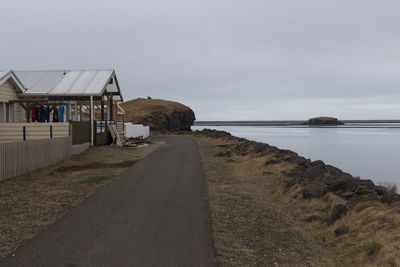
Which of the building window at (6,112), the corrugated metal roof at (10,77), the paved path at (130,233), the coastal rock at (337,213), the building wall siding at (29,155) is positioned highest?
the corrugated metal roof at (10,77)

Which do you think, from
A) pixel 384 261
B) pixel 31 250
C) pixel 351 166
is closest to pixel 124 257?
pixel 31 250

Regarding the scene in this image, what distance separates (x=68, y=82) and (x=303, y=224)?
76.2ft

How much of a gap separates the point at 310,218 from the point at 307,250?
213 cm

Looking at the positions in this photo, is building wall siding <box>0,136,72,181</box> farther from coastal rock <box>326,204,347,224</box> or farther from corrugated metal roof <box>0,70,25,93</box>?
coastal rock <box>326,204,347,224</box>

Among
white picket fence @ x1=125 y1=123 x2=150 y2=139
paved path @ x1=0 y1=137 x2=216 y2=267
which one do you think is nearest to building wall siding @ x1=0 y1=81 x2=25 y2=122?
white picket fence @ x1=125 y1=123 x2=150 y2=139

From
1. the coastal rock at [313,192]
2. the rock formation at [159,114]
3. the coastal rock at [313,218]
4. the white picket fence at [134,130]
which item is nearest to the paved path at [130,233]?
the coastal rock at [313,218]

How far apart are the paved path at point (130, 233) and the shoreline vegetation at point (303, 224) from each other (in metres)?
0.46

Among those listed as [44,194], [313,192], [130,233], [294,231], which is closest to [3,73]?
[44,194]

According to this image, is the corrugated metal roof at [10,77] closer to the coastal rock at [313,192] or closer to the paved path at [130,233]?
the paved path at [130,233]

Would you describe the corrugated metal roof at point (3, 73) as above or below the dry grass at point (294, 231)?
above

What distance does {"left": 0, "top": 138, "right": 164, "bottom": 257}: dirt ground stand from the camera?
22.1 feet

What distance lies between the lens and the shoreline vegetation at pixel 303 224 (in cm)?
550

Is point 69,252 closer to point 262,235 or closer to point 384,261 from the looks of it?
point 262,235

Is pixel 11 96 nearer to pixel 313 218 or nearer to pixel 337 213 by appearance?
pixel 313 218
